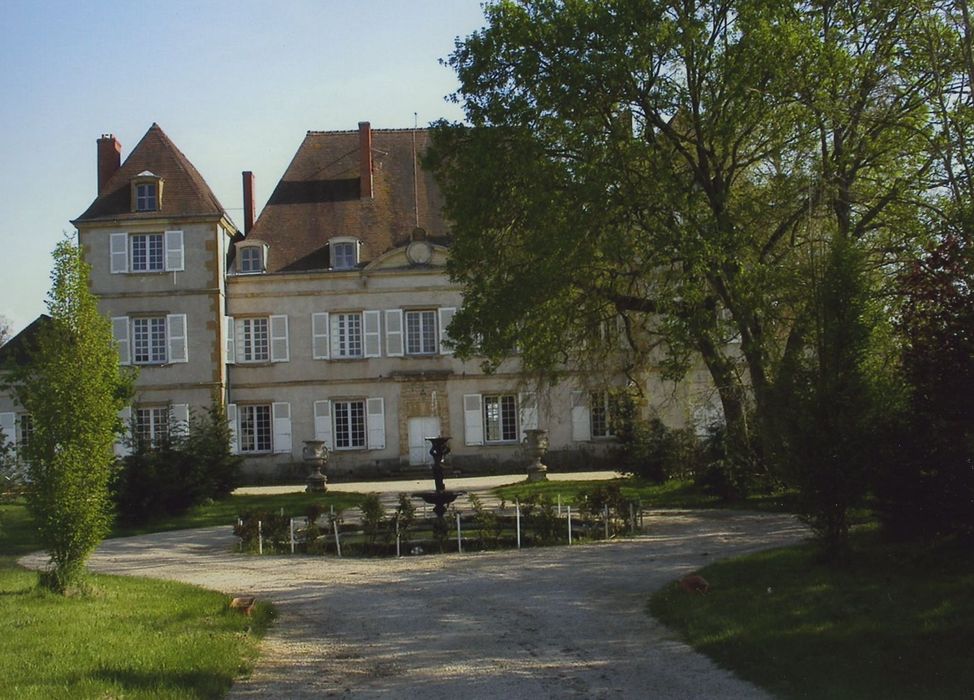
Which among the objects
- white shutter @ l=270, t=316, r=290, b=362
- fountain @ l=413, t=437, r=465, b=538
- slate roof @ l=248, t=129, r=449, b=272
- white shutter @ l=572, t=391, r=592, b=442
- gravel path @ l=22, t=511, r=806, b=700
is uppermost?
slate roof @ l=248, t=129, r=449, b=272

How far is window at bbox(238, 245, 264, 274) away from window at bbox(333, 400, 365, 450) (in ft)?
16.1

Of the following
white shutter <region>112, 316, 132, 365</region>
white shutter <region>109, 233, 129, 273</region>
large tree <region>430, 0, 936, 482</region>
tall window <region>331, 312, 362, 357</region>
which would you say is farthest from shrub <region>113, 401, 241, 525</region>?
white shutter <region>109, 233, 129, 273</region>

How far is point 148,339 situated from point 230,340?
246 centimetres

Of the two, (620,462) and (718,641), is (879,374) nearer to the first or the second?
(718,641)

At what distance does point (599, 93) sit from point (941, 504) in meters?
9.45

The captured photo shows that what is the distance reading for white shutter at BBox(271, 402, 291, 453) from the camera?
111 ft

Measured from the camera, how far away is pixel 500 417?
3434 cm

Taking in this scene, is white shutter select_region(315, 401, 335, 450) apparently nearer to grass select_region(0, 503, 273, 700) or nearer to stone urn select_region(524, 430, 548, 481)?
stone urn select_region(524, 430, 548, 481)

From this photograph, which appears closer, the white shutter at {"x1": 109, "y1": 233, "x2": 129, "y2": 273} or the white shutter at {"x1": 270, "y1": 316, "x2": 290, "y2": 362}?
the white shutter at {"x1": 109, "y1": 233, "x2": 129, "y2": 273}

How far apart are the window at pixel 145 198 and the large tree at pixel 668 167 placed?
16633mm

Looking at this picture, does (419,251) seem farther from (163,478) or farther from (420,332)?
(163,478)

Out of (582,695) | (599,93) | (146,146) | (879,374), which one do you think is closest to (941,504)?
(879,374)

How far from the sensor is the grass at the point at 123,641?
774cm

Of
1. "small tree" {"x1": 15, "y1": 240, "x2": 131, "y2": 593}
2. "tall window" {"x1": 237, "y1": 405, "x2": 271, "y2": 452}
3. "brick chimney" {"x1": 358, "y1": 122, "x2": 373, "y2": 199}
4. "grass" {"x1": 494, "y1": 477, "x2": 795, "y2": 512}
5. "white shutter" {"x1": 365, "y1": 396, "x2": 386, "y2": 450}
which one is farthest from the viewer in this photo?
"brick chimney" {"x1": 358, "y1": 122, "x2": 373, "y2": 199}
